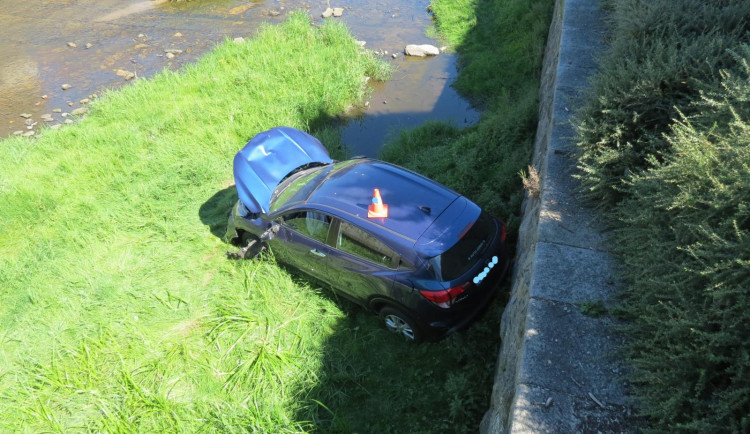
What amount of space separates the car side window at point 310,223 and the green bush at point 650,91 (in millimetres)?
2982

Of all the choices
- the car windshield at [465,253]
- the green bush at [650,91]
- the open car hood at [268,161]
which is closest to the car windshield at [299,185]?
the open car hood at [268,161]

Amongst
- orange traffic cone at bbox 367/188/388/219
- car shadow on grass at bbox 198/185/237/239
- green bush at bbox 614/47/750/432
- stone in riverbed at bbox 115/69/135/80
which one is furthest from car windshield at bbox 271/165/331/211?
stone in riverbed at bbox 115/69/135/80

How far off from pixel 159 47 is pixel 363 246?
1285 cm

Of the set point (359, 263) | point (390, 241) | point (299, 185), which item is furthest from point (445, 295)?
point (299, 185)

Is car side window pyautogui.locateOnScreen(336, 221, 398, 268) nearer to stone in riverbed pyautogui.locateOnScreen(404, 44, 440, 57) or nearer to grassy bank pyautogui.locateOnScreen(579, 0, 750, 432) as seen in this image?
grassy bank pyautogui.locateOnScreen(579, 0, 750, 432)

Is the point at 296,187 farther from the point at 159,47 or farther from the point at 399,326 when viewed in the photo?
the point at 159,47

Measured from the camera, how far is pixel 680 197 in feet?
12.2

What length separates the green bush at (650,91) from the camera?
15.5 feet

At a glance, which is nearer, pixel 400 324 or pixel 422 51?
pixel 400 324

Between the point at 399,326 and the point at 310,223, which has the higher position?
the point at 310,223

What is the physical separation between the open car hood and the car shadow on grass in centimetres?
138

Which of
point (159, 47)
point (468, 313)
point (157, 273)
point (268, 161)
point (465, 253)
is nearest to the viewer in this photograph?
point (465, 253)

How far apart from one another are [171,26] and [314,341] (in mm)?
14469

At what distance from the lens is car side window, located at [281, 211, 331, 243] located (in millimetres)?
5832
